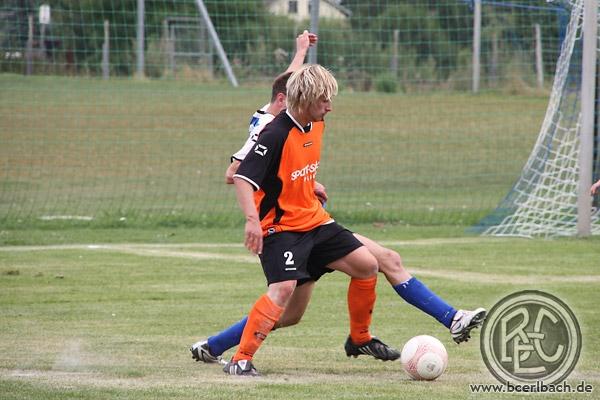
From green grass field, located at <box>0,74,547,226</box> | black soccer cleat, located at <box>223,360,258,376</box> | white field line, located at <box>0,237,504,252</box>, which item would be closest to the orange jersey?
black soccer cleat, located at <box>223,360,258,376</box>

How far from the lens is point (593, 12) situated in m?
14.2

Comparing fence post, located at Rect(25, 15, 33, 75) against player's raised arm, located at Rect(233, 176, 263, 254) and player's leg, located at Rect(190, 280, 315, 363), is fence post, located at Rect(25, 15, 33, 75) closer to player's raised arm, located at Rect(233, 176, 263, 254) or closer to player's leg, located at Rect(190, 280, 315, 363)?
player's leg, located at Rect(190, 280, 315, 363)

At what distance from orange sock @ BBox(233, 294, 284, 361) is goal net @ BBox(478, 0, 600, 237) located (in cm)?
832

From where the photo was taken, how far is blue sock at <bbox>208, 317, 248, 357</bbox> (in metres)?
7.25

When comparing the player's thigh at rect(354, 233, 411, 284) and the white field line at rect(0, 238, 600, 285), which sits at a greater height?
the player's thigh at rect(354, 233, 411, 284)

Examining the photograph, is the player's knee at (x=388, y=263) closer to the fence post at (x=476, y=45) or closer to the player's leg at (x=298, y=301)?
the player's leg at (x=298, y=301)

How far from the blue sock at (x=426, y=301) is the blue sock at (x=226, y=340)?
40.0 inches

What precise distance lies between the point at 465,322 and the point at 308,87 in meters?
1.69

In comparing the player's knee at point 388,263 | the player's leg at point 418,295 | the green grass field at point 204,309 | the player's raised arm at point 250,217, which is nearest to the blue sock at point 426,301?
the player's leg at point 418,295

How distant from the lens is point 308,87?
6691 millimetres

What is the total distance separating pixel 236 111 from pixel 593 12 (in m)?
10.3

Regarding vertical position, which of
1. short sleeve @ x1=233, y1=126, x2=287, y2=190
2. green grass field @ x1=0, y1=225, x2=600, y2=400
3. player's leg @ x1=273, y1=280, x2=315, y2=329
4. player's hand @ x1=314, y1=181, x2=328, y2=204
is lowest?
green grass field @ x1=0, y1=225, x2=600, y2=400

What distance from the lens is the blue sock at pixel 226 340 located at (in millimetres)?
7246

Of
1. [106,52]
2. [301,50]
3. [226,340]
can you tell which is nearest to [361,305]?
[226,340]
